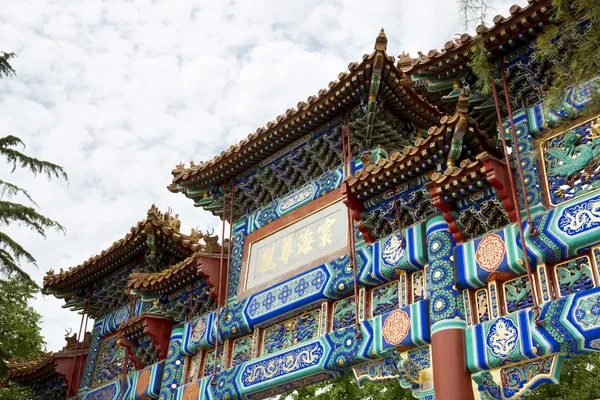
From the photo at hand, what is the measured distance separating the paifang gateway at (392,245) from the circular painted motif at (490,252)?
2 centimetres

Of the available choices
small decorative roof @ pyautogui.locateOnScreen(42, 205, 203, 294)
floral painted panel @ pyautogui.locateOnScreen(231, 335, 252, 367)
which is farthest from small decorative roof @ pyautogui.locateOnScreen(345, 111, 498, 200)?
small decorative roof @ pyautogui.locateOnScreen(42, 205, 203, 294)

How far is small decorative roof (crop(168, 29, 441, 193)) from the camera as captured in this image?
29.8ft

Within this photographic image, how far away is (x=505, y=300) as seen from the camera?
6.98 meters

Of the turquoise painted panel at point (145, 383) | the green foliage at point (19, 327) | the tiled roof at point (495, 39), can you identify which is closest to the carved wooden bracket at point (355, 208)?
the tiled roof at point (495, 39)

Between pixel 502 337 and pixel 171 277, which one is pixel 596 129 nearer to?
pixel 502 337

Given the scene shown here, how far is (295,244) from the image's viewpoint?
9812mm

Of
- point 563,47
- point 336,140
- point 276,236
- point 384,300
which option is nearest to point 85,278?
point 276,236

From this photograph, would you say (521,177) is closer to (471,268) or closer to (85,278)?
(471,268)

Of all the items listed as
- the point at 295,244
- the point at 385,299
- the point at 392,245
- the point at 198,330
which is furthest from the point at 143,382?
the point at 392,245

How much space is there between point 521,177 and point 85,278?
9.45 metres

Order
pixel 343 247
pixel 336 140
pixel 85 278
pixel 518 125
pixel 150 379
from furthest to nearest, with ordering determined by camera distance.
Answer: pixel 85 278
pixel 150 379
pixel 336 140
pixel 343 247
pixel 518 125

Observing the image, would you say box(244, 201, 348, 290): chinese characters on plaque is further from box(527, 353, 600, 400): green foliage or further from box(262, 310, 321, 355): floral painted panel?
box(527, 353, 600, 400): green foliage

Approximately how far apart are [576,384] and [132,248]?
29.1 ft

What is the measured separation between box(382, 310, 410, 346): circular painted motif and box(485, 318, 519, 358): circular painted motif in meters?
1.04
